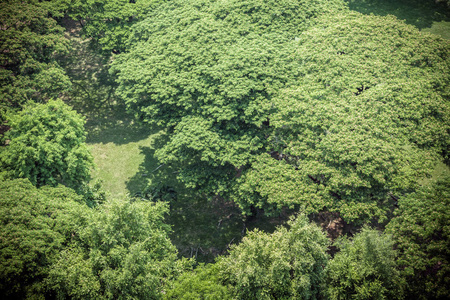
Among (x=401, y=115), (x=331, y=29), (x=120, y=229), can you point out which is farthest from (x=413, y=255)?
(x=331, y=29)

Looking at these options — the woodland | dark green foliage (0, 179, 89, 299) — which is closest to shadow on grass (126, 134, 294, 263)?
the woodland

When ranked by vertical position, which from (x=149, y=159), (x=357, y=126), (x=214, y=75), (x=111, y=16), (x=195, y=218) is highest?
(x=357, y=126)

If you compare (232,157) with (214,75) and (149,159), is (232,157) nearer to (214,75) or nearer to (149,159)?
(214,75)

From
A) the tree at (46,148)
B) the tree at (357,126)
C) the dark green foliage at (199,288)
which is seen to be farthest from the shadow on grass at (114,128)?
the dark green foliage at (199,288)

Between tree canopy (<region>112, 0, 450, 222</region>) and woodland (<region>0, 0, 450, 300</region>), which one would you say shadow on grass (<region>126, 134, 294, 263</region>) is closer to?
woodland (<region>0, 0, 450, 300</region>)

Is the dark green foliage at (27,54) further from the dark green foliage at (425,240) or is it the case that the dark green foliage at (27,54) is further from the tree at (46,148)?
the dark green foliage at (425,240)

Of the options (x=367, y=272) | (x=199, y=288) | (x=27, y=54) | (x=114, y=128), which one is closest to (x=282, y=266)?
(x=367, y=272)
